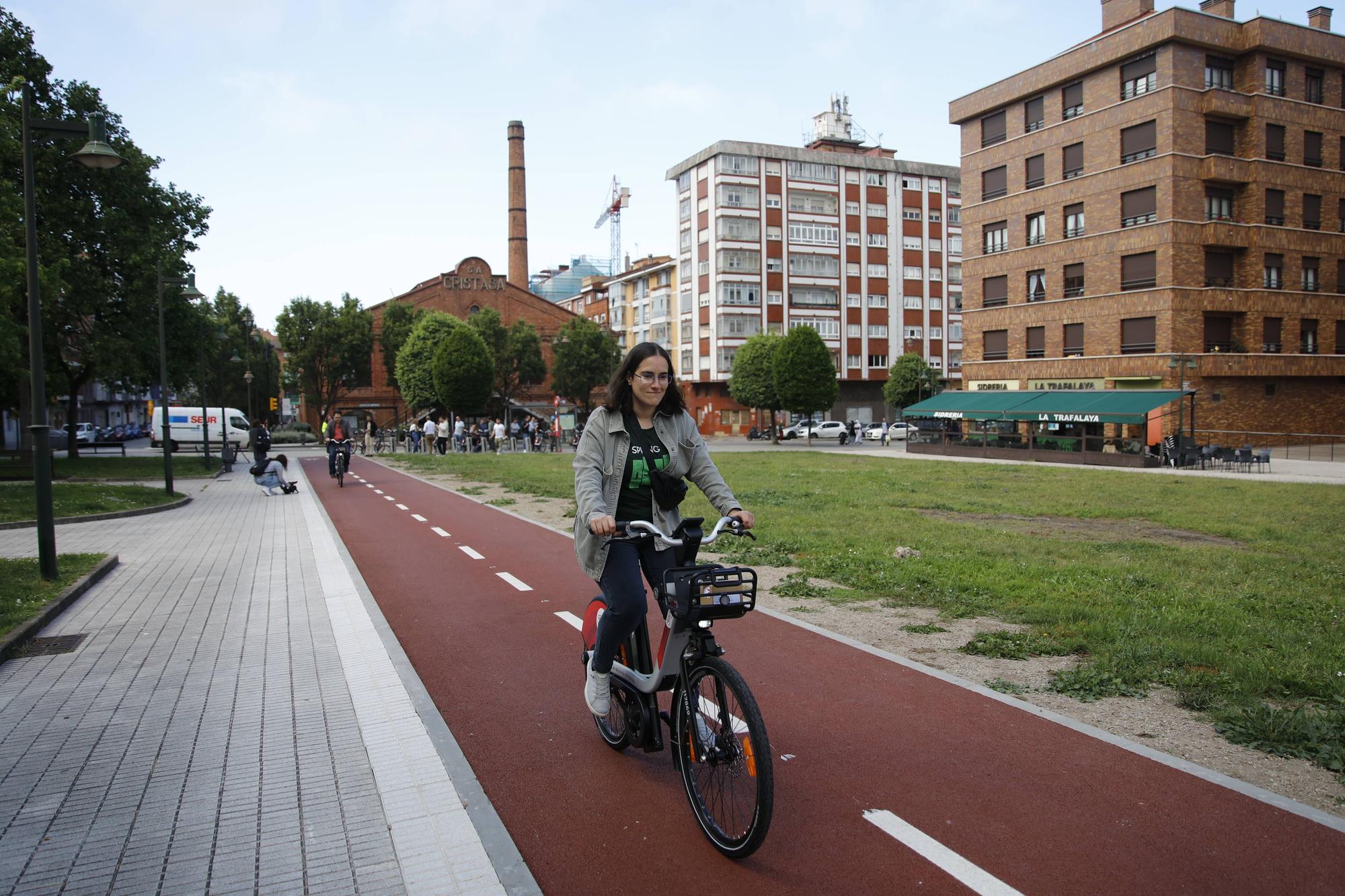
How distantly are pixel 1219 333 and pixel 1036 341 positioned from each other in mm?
7429

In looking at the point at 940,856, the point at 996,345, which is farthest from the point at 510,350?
the point at 940,856

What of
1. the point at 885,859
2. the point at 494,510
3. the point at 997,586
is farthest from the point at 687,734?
the point at 494,510

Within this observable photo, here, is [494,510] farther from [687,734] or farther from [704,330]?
[704,330]

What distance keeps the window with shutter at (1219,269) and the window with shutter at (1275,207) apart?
101 inches

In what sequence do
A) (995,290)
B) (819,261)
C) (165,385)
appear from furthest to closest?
(819,261) → (995,290) → (165,385)

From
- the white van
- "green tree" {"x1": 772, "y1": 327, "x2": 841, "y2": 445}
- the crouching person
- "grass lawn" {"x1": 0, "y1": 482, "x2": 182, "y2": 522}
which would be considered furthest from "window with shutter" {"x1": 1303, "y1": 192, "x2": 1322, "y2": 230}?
the white van

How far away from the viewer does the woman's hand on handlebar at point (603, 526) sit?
373cm

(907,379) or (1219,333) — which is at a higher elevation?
(1219,333)

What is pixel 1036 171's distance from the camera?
138 feet

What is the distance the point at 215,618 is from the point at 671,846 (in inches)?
229

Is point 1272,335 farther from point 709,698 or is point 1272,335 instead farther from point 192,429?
point 192,429

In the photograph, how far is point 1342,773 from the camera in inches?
161

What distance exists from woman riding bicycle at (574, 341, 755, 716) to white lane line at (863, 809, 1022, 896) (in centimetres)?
134

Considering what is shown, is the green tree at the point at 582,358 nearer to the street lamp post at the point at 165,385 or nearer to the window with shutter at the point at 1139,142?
the window with shutter at the point at 1139,142
